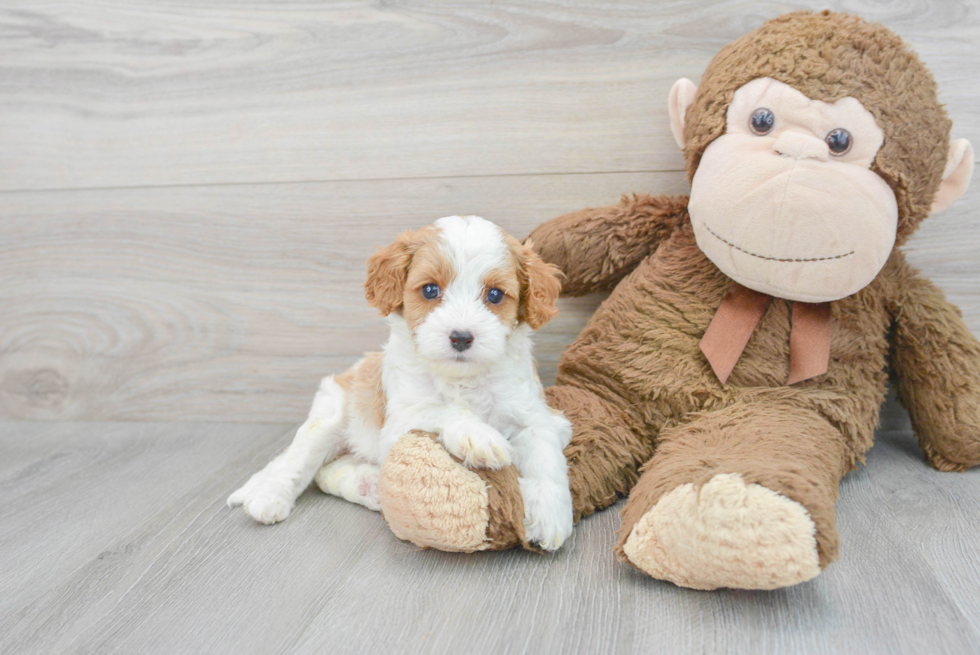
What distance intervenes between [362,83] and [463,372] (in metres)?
0.89

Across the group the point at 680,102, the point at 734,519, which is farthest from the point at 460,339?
the point at 680,102

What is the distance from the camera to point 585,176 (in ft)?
5.49

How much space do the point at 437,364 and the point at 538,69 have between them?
83 centimetres

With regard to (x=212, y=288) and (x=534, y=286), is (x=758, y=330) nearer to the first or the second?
(x=534, y=286)

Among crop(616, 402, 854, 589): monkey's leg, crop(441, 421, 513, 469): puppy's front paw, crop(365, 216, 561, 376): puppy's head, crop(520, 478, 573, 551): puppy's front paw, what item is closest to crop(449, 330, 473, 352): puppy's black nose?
crop(365, 216, 561, 376): puppy's head

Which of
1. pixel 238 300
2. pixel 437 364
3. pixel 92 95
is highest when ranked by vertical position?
pixel 92 95

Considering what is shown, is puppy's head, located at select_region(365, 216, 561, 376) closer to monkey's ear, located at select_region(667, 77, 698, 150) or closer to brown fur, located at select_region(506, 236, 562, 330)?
brown fur, located at select_region(506, 236, 562, 330)

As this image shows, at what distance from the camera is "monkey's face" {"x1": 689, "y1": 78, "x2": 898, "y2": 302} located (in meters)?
1.19

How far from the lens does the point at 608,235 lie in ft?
4.99

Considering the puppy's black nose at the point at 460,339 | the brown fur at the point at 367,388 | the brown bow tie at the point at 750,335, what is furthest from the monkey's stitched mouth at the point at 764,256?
the brown fur at the point at 367,388

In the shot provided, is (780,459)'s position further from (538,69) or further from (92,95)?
(92,95)

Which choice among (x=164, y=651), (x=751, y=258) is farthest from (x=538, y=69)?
(x=164, y=651)

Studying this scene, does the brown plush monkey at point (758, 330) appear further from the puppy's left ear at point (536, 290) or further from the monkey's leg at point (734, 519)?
the puppy's left ear at point (536, 290)

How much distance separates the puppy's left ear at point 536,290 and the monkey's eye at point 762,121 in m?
0.47
